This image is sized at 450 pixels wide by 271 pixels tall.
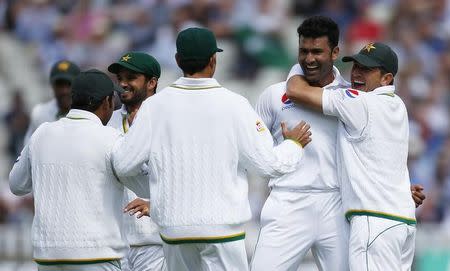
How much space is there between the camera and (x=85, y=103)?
299 inches

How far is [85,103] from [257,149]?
3.52ft

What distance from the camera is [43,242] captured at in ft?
24.6

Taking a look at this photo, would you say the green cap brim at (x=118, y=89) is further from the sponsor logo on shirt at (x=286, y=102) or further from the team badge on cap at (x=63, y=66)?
the team badge on cap at (x=63, y=66)

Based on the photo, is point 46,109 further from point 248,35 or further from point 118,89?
point 248,35

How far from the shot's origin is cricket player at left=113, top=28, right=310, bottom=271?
727cm

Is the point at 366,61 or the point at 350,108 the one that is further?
the point at 366,61

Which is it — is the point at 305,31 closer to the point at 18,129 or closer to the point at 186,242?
the point at 186,242

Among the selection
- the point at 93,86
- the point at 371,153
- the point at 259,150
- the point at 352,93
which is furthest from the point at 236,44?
the point at 259,150

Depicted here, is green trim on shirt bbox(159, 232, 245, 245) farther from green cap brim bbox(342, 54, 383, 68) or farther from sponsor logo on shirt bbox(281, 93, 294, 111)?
green cap brim bbox(342, 54, 383, 68)

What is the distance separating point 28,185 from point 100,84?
32.4 inches

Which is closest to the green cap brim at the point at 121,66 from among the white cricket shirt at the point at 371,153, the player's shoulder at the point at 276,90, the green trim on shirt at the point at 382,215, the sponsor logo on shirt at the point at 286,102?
the player's shoulder at the point at 276,90

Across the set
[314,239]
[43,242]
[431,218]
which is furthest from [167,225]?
[431,218]

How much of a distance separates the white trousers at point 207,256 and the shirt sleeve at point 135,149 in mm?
511

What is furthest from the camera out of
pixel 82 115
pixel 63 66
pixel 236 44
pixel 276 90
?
pixel 236 44
